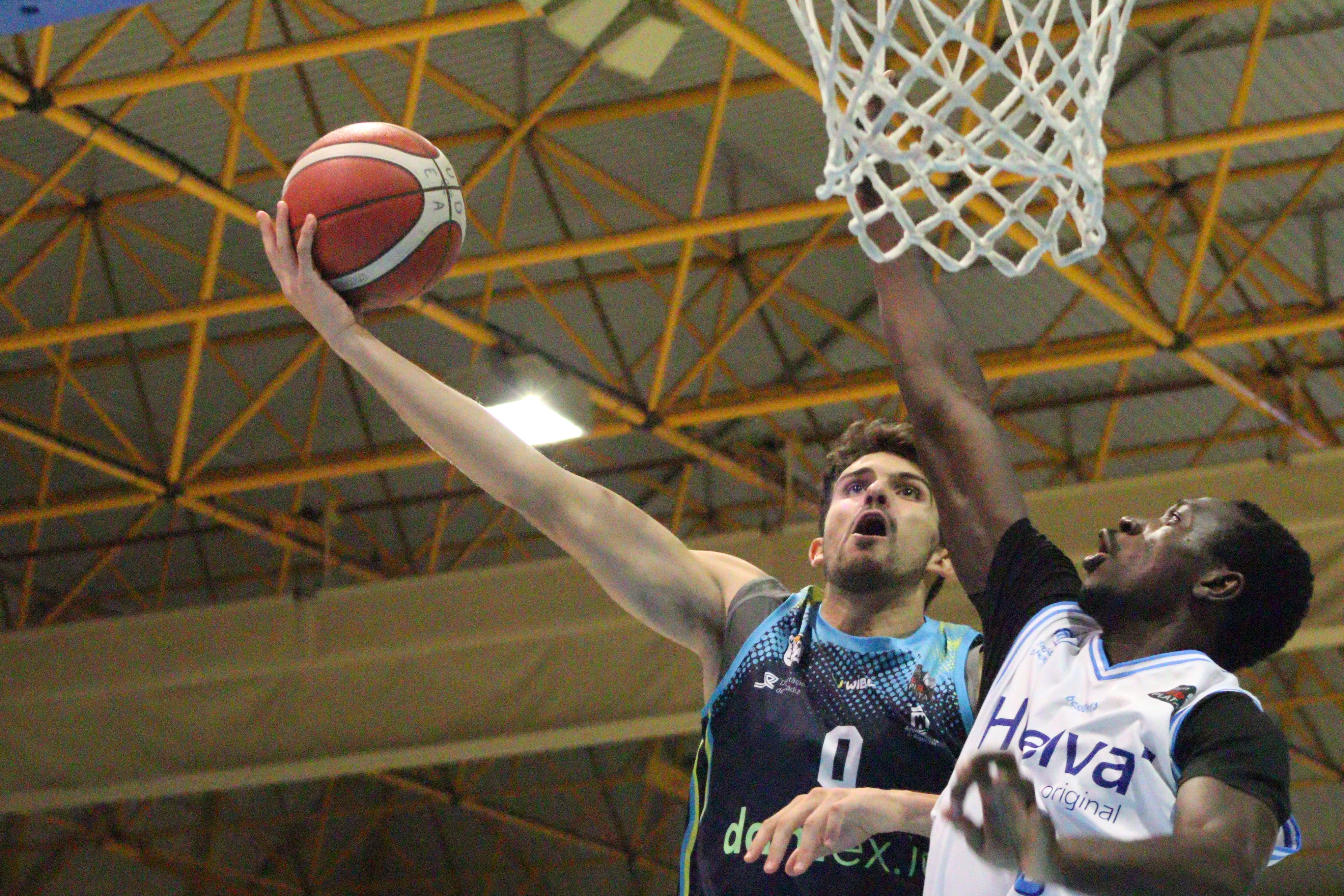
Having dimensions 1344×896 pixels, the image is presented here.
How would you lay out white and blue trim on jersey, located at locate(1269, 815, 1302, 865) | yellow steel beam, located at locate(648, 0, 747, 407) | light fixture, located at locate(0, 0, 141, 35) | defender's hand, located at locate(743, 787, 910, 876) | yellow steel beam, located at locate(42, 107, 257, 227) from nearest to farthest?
white and blue trim on jersey, located at locate(1269, 815, 1302, 865), defender's hand, located at locate(743, 787, 910, 876), light fixture, located at locate(0, 0, 141, 35), yellow steel beam, located at locate(42, 107, 257, 227), yellow steel beam, located at locate(648, 0, 747, 407)

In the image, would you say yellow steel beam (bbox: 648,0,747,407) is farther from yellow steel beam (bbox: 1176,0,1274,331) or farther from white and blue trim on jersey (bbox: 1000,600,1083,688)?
white and blue trim on jersey (bbox: 1000,600,1083,688)

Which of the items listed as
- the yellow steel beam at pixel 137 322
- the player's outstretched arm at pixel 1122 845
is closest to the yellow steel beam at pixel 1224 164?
the yellow steel beam at pixel 137 322

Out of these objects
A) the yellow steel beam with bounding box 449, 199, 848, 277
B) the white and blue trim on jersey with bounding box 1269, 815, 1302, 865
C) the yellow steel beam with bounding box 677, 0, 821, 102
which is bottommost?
the white and blue trim on jersey with bounding box 1269, 815, 1302, 865

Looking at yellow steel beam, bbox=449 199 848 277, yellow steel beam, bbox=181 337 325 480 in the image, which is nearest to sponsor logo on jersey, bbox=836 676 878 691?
yellow steel beam, bbox=449 199 848 277

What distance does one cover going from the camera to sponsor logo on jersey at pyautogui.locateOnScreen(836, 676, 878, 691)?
3621 mm

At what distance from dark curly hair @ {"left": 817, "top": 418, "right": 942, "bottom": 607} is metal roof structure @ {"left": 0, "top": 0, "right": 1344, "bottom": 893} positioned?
5.50 m

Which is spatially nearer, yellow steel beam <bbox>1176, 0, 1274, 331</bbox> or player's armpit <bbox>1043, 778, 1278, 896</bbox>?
player's armpit <bbox>1043, 778, 1278, 896</bbox>

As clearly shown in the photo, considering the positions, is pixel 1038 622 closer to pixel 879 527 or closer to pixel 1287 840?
pixel 1287 840

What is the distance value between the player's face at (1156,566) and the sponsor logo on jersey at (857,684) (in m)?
0.65

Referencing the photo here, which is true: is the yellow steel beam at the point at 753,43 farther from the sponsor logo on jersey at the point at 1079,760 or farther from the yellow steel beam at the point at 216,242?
the sponsor logo on jersey at the point at 1079,760

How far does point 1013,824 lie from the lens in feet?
7.66

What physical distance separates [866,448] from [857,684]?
67 cm

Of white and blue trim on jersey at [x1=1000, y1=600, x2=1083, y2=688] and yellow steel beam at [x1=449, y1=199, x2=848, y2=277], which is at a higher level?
yellow steel beam at [x1=449, y1=199, x2=848, y2=277]

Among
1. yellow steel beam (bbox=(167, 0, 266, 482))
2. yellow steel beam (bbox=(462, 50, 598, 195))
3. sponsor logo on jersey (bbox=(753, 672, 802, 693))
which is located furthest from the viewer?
yellow steel beam (bbox=(462, 50, 598, 195))
